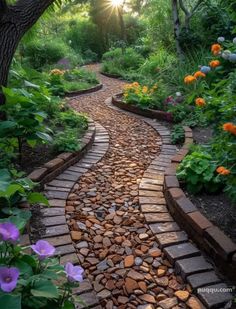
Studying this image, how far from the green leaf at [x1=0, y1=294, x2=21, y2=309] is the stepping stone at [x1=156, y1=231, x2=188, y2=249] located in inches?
57.9

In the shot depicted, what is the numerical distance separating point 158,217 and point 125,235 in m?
0.33

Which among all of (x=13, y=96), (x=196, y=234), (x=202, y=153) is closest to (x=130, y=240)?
(x=196, y=234)

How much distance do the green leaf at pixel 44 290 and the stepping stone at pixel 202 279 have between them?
1085mm

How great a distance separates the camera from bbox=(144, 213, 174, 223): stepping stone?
8.37 ft

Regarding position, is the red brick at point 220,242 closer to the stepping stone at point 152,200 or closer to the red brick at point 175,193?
the red brick at point 175,193

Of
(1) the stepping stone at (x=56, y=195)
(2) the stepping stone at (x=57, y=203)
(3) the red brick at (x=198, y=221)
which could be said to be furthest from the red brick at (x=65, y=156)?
(3) the red brick at (x=198, y=221)

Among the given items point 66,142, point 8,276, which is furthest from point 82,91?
point 8,276

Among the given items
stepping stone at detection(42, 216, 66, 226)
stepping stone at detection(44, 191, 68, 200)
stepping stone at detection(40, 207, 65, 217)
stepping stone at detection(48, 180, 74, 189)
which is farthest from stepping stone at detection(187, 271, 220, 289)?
stepping stone at detection(48, 180, 74, 189)

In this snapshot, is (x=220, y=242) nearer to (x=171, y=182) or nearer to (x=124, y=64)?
(x=171, y=182)

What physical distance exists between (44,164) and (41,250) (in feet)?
6.97

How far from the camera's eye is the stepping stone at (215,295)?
1.74 m

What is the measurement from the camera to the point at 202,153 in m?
2.86

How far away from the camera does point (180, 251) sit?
2.16m

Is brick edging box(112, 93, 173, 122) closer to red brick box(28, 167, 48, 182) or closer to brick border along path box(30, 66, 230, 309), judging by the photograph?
brick border along path box(30, 66, 230, 309)
